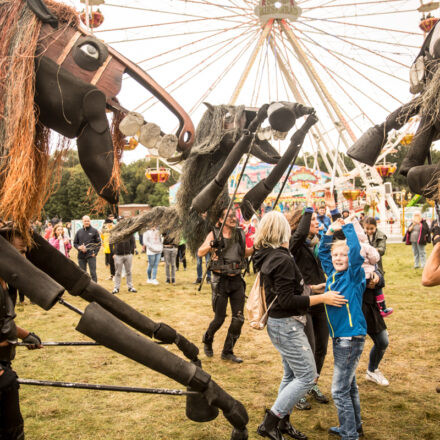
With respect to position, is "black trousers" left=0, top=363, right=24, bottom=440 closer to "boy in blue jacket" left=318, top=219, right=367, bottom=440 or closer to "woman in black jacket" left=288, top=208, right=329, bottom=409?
"boy in blue jacket" left=318, top=219, right=367, bottom=440

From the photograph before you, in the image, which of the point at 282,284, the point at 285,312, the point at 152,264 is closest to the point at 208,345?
the point at 285,312

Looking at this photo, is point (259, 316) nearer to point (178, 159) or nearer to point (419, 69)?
point (178, 159)

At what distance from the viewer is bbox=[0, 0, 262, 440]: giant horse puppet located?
Result: 5.59ft

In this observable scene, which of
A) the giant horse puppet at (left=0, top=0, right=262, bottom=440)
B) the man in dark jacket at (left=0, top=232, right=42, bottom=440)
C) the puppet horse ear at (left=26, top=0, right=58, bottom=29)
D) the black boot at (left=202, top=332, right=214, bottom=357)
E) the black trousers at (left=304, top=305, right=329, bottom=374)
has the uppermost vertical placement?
the puppet horse ear at (left=26, top=0, right=58, bottom=29)

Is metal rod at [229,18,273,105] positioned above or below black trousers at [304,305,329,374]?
above

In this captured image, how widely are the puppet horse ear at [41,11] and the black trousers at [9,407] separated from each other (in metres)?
1.64

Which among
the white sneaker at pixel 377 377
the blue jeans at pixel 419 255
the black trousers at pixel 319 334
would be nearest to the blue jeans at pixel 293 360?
the black trousers at pixel 319 334

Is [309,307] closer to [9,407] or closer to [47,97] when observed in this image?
[9,407]

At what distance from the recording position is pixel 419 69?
218 cm

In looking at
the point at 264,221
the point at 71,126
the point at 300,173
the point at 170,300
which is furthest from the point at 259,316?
the point at 300,173

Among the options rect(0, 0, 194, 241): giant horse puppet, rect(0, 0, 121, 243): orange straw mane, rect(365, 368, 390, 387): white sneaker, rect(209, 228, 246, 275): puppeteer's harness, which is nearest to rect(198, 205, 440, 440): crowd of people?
rect(365, 368, 390, 387): white sneaker

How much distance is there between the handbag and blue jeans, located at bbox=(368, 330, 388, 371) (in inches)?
49.9

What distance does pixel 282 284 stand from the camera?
108 inches

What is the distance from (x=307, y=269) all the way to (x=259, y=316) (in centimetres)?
107
